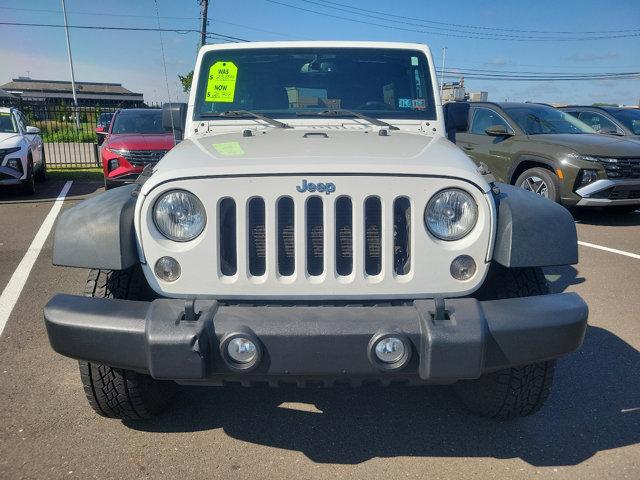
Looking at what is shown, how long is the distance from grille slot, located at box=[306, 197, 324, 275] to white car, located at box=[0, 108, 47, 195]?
28.1 feet

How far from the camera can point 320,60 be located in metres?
3.73

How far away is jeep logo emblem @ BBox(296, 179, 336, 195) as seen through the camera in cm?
221

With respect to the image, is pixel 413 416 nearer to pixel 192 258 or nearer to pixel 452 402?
pixel 452 402

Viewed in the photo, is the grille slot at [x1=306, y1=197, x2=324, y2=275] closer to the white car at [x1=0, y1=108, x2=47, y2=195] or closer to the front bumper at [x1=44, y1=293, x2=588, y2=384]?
the front bumper at [x1=44, y1=293, x2=588, y2=384]

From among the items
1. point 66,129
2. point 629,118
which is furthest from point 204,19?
point 629,118

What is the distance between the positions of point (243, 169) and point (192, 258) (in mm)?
411

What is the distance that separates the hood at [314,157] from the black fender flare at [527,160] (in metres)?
5.20

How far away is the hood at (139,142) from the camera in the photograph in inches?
377

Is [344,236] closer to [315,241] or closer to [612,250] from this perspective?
[315,241]

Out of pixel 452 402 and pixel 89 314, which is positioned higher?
pixel 89 314

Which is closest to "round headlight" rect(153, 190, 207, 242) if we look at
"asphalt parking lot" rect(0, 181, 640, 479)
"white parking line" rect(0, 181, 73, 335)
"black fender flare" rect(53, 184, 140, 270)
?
"black fender flare" rect(53, 184, 140, 270)

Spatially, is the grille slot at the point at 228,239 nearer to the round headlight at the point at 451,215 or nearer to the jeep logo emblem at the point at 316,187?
the jeep logo emblem at the point at 316,187

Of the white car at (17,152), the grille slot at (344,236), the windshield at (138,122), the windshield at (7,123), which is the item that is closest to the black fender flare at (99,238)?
the grille slot at (344,236)

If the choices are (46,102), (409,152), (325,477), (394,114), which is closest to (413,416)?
(325,477)
